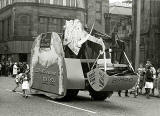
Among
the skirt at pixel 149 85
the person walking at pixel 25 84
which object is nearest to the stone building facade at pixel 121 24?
the skirt at pixel 149 85

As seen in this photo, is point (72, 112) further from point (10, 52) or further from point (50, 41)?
point (10, 52)

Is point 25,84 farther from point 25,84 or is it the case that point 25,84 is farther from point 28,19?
point 28,19

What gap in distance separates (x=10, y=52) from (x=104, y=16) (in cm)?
1502

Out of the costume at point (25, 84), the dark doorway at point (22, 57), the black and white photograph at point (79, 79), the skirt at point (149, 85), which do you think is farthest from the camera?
the dark doorway at point (22, 57)

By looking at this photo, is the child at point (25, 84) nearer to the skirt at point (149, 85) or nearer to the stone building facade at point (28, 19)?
the skirt at point (149, 85)

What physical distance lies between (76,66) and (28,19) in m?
28.6

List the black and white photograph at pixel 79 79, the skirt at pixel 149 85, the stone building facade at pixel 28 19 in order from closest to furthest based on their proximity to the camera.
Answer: the black and white photograph at pixel 79 79
the skirt at pixel 149 85
the stone building facade at pixel 28 19

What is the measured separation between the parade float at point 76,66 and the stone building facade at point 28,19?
Result: 2553 cm

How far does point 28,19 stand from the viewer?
42375mm

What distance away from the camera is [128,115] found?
38.5 feet

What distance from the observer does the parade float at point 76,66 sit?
1334 centimetres

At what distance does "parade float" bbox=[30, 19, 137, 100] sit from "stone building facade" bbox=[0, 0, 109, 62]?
83.7ft

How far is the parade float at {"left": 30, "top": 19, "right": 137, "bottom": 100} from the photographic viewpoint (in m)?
13.3

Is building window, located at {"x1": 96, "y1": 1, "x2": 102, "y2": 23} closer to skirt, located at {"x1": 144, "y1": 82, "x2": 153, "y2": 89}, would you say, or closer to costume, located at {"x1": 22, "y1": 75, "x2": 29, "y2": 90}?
skirt, located at {"x1": 144, "y1": 82, "x2": 153, "y2": 89}
